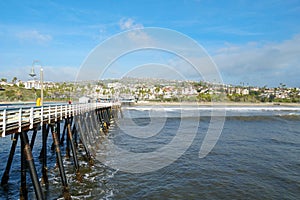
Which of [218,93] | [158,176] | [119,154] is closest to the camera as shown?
[158,176]

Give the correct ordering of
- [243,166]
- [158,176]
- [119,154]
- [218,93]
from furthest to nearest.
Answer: [218,93]
[119,154]
[243,166]
[158,176]

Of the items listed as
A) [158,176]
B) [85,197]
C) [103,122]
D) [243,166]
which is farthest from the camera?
[103,122]

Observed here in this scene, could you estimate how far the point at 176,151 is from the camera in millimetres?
17406

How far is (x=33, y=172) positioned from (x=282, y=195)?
9.59 m

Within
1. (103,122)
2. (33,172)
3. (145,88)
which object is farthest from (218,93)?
(33,172)

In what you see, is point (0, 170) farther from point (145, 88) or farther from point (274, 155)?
point (145, 88)

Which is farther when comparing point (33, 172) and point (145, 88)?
point (145, 88)

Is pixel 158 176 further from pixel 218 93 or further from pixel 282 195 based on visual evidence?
pixel 218 93

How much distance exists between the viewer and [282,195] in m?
9.89

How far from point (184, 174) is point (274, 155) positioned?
→ 8042 millimetres

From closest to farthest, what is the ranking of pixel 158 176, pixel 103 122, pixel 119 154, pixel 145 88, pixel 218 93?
pixel 158 176 < pixel 119 154 < pixel 103 122 < pixel 218 93 < pixel 145 88

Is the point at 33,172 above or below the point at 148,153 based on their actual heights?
above

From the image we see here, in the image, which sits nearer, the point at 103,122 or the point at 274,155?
the point at 274,155

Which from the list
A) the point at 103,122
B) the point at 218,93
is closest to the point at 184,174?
Answer: the point at 103,122
